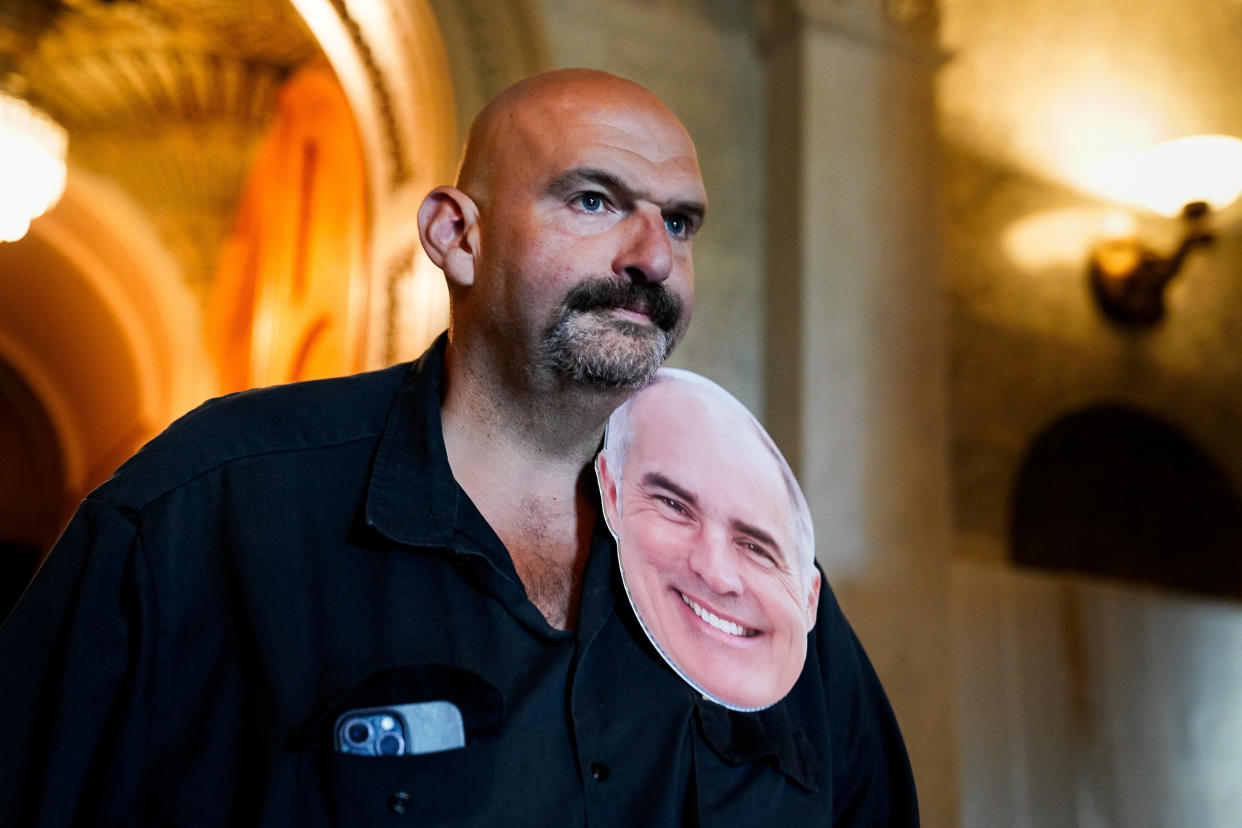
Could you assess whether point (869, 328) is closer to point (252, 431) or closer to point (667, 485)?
point (667, 485)

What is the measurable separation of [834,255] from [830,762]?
7.64 ft

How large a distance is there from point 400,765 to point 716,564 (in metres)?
0.50

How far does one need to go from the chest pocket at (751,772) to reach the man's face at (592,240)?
0.47 metres

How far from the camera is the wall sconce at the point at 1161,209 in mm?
4453

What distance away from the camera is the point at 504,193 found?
1.61 metres

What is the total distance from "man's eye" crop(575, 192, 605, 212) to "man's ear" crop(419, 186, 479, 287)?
0.19 meters

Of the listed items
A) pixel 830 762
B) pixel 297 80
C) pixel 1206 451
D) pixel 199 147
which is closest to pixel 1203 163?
pixel 1206 451

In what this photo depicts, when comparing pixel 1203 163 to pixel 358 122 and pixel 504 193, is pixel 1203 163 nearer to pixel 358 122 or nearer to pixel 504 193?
pixel 358 122

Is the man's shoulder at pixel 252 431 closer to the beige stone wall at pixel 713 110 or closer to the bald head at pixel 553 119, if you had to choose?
the bald head at pixel 553 119

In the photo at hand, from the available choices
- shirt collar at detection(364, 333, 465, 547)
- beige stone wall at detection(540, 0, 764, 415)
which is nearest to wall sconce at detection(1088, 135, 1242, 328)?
beige stone wall at detection(540, 0, 764, 415)

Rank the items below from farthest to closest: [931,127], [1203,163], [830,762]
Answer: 1. [1203,163]
2. [931,127]
3. [830,762]

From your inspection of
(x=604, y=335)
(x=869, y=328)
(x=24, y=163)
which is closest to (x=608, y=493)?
(x=604, y=335)

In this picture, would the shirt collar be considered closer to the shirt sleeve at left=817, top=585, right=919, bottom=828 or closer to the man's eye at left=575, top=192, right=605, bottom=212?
the man's eye at left=575, top=192, right=605, bottom=212

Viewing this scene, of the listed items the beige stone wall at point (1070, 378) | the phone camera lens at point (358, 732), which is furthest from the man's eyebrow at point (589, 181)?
the beige stone wall at point (1070, 378)
